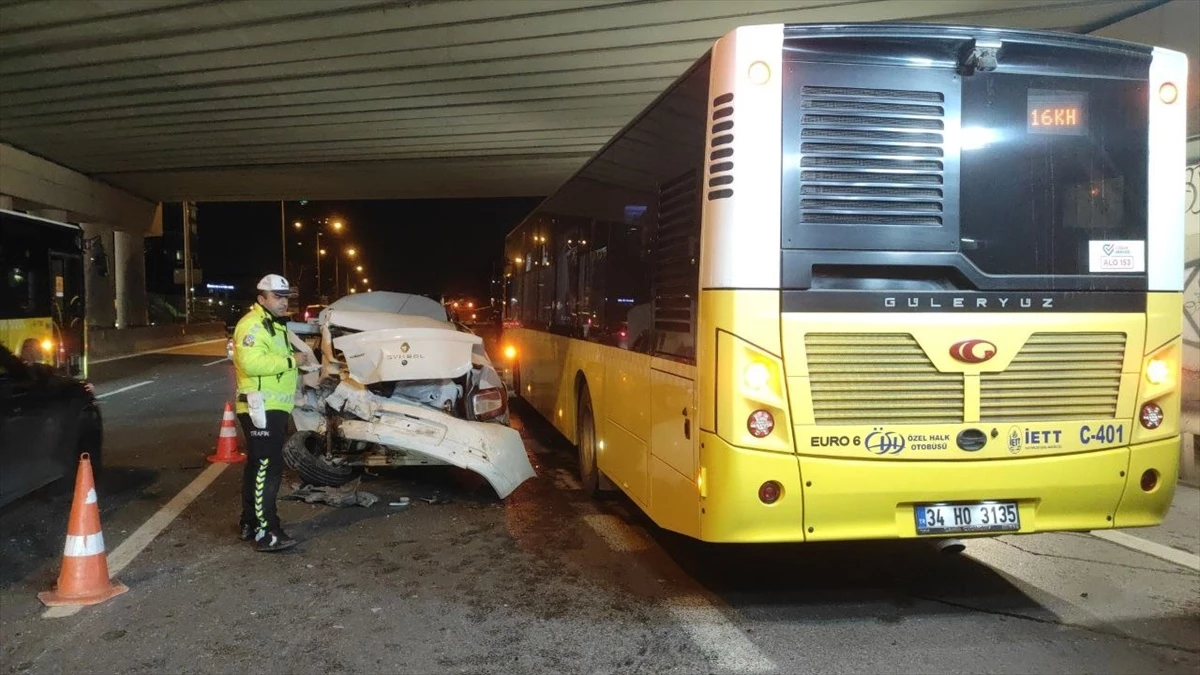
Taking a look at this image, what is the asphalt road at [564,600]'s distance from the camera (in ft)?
13.5

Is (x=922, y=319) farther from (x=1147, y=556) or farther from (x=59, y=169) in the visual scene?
(x=59, y=169)

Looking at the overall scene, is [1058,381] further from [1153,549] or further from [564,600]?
[564,600]

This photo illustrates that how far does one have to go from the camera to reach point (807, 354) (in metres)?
4.15

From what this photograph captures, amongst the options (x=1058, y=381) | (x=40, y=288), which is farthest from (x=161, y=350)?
(x=1058, y=381)

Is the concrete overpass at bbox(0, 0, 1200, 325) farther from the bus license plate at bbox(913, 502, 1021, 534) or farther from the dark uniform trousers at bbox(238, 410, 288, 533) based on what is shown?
the dark uniform trousers at bbox(238, 410, 288, 533)

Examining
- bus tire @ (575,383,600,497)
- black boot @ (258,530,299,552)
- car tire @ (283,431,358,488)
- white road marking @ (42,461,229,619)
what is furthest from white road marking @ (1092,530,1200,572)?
white road marking @ (42,461,229,619)

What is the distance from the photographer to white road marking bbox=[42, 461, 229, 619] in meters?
4.76

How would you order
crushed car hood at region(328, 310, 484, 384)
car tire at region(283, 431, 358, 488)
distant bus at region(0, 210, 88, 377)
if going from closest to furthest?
crushed car hood at region(328, 310, 484, 384), car tire at region(283, 431, 358, 488), distant bus at region(0, 210, 88, 377)

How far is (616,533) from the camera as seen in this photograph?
21.1 ft

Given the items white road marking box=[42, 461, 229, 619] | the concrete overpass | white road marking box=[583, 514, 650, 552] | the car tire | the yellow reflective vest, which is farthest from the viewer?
the concrete overpass

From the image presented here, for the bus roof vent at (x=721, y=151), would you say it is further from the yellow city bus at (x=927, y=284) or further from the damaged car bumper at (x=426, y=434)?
the damaged car bumper at (x=426, y=434)

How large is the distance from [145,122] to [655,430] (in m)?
16.1

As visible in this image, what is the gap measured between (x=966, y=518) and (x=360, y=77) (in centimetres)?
1211

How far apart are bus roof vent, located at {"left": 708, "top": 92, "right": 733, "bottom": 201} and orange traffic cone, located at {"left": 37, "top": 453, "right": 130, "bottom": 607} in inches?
158
